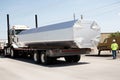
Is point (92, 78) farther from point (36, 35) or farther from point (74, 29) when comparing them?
point (36, 35)

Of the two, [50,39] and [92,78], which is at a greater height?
[50,39]

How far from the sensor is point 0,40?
3466cm

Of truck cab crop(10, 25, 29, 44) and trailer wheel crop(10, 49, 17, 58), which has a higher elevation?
truck cab crop(10, 25, 29, 44)

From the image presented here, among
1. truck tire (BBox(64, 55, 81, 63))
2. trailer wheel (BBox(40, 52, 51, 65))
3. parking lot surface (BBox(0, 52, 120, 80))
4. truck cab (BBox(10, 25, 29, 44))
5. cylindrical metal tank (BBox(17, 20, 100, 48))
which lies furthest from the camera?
truck cab (BBox(10, 25, 29, 44))

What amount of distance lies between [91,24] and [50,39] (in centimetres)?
310

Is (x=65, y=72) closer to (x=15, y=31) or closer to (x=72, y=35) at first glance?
(x=72, y=35)

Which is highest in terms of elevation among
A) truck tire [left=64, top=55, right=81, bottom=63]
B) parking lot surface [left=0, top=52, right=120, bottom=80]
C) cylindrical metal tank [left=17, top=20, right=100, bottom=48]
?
cylindrical metal tank [left=17, top=20, right=100, bottom=48]

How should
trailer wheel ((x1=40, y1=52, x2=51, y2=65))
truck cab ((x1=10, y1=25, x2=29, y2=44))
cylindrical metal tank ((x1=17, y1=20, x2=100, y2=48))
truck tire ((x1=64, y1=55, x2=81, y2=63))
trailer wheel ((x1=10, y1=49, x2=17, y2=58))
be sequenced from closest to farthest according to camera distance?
cylindrical metal tank ((x1=17, y1=20, x2=100, y2=48))
trailer wheel ((x1=40, y1=52, x2=51, y2=65))
truck tire ((x1=64, y1=55, x2=81, y2=63))
trailer wheel ((x1=10, y1=49, x2=17, y2=58))
truck cab ((x1=10, y1=25, x2=29, y2=44))

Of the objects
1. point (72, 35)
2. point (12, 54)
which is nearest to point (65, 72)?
point (72, 35)

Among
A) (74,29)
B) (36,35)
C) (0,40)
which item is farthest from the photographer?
(0,40)

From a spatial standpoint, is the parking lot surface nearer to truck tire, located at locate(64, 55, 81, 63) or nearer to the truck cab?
truck tire, located at locate(64, 55, 81, 63)

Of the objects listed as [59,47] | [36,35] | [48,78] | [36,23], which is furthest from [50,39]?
[36,23]

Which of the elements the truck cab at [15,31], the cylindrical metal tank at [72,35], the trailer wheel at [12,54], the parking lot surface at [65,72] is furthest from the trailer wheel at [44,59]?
the truck cab at [15,31]

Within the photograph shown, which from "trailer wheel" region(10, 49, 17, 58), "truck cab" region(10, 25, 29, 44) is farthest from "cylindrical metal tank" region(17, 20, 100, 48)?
"truck cab" region(10, 25, 29, 44)
